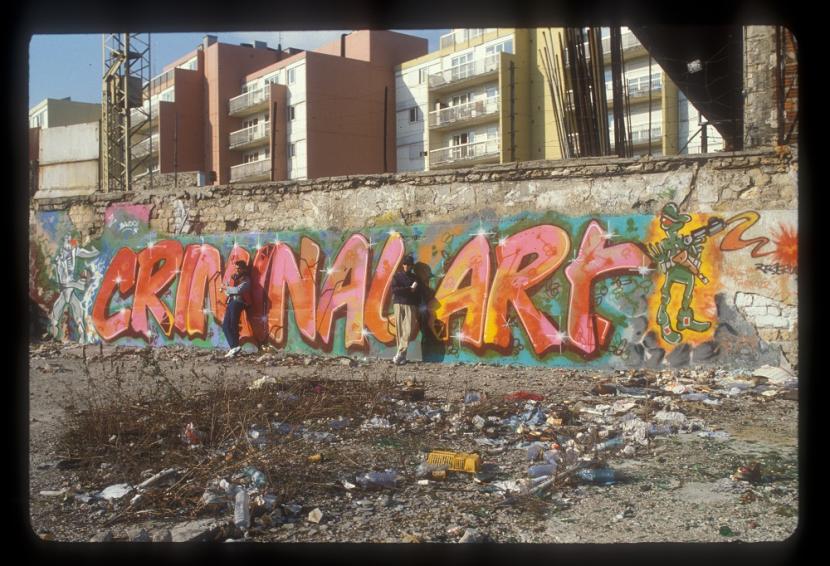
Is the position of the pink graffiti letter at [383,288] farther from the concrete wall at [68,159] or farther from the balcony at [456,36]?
the balcony at [456,36]

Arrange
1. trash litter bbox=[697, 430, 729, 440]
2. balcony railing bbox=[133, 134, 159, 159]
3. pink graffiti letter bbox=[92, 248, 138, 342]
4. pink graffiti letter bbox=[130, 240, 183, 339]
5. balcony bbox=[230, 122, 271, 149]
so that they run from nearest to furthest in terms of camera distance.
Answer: trash litter bbox=[697, 430, 729, 440] → pink graffiti letter bbox=[130, 240, 183, 339] → pink graffiti letter bbox=[92, 248, 138, 342] → balcony bbox=[230, 122, 271, 149] → balcony railing bbox=[133, 134, 159, 159]

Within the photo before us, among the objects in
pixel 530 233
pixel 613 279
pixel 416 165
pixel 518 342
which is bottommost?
pixel 518 342

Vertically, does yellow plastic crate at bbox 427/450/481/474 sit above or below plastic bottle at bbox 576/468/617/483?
above

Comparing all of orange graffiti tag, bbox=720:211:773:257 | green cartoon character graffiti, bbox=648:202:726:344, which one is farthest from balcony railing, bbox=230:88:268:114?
orange graffiti tag, bbox=720:211:773:257

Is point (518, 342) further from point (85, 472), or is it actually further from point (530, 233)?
point (85, 472)

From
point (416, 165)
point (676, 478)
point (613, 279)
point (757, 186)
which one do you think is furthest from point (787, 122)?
point (416, 165)

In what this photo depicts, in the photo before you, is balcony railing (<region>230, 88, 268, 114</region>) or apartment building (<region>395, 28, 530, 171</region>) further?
balcony railing (<region>230, 88, 268, 114</region>)

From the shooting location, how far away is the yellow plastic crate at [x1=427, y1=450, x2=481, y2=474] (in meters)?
5.10

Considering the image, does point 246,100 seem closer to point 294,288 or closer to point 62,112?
point 62,112

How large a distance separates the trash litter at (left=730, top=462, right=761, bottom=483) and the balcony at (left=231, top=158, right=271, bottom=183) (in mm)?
33851

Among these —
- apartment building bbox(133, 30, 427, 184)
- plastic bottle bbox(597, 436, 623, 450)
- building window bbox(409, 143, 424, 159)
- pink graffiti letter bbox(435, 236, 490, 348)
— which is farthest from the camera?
building window bbox(409, 143, 424, 159)

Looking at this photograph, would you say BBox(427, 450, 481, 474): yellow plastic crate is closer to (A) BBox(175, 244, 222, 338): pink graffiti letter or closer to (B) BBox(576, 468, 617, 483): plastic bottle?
(B) BBox(576, 468, 617, 483): plastic bottle

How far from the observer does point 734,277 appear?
27.7 ft
